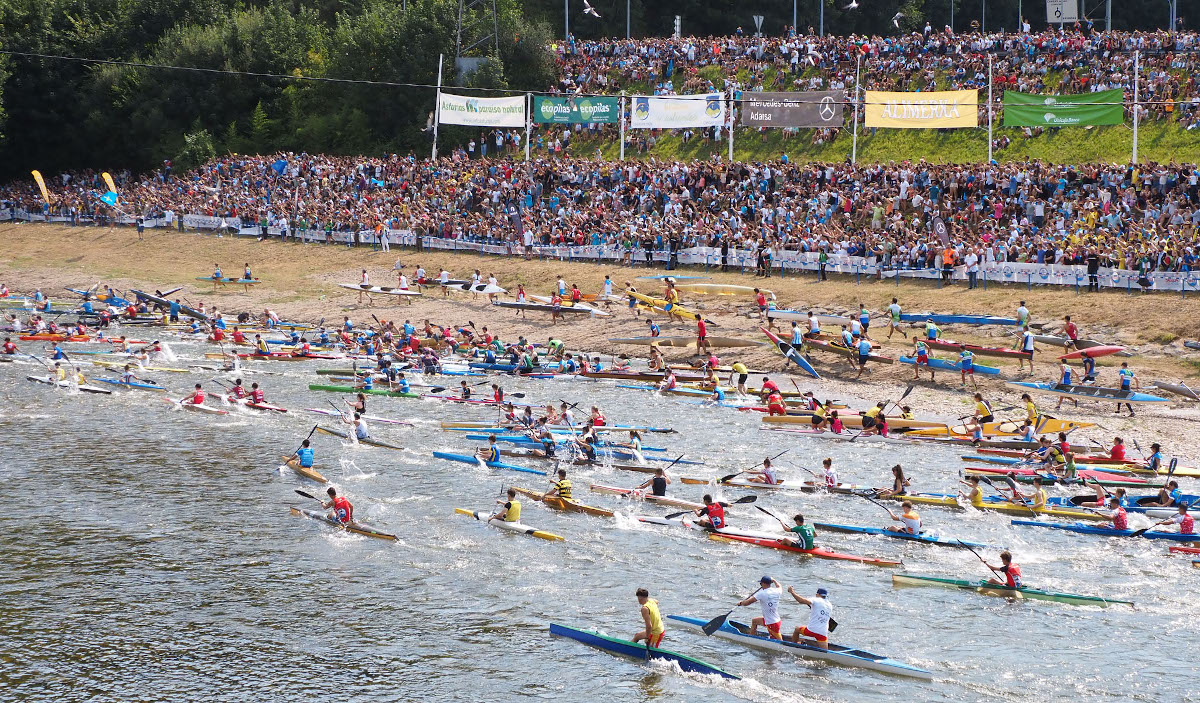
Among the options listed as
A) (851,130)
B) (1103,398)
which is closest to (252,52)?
(851,130)

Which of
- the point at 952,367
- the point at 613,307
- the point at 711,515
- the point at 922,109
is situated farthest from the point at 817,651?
the point at 922,109

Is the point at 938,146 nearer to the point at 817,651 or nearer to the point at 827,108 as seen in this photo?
the point at 827,108

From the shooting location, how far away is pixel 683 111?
61.2 metres

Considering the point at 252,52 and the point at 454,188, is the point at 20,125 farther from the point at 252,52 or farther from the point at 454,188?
the point at 454,188

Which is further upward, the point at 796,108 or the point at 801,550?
the point at 796,108

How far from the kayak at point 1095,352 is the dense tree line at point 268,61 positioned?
46269 millimetres

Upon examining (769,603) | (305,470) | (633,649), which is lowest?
(633,649)

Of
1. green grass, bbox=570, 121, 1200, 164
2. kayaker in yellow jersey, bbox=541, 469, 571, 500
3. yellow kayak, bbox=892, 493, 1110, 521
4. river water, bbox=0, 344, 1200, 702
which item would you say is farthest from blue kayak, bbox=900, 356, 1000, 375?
green grass, bbox=570, 121, 1200, 164

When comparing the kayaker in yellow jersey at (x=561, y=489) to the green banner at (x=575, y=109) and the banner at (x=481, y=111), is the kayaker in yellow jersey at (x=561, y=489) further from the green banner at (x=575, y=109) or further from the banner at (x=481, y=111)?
the banner at (x=481, y=111)

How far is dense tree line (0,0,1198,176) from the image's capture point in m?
80.8

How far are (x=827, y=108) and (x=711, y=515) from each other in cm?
3429

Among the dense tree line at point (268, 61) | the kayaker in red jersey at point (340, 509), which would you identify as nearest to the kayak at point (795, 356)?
the kayaker in red jersey at point (340, 509)

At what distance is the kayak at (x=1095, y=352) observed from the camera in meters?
38.6

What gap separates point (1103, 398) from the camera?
3731 centimetres
